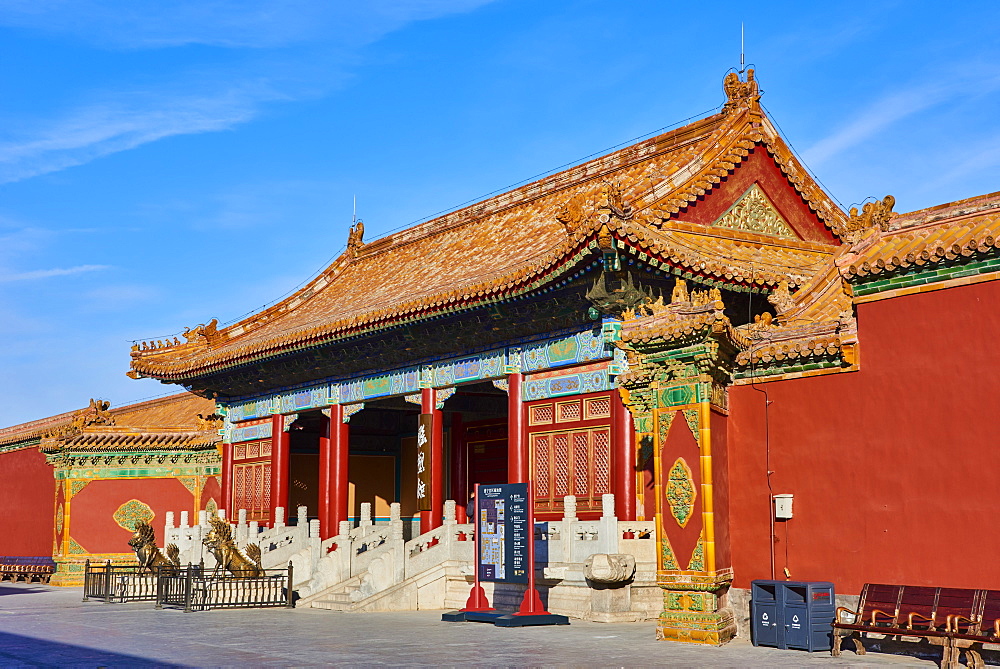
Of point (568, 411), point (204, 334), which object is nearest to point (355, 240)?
point (204, 334)

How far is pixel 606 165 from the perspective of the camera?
23.3 m

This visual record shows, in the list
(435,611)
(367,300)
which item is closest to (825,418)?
(435,611)

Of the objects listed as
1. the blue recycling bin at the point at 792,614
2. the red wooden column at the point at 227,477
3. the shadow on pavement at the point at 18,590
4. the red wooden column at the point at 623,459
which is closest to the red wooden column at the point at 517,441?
the red wooden column at the point at 623,459

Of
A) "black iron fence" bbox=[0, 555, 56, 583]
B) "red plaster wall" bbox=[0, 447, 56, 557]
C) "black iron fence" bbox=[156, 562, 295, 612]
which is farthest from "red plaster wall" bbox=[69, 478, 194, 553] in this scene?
"black iron fence" bbox=[156, 562, 295, 612]

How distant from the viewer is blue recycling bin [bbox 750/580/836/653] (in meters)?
12.1

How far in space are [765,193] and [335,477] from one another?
1113 centimetres

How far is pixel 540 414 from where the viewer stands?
777 inches

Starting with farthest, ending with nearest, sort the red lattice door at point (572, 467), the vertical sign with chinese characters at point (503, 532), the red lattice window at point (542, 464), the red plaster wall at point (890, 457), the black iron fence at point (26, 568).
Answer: the black iron fence at point (26, 568) < the red lattice window at point (542, 464) < the red lattice door at point (572, 467) < the vertical sign with chinese characters at point (503, 532) < the red plaster wall at point (890, 457)

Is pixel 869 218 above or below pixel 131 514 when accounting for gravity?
above

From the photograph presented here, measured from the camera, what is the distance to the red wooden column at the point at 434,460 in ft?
72.3

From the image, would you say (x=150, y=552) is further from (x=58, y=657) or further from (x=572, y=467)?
(x=58, y=657)

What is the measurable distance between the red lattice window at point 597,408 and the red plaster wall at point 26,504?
63.3 ft

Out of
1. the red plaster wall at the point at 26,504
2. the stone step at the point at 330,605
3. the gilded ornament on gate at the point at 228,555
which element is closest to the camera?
the stone step at the point at 330,605

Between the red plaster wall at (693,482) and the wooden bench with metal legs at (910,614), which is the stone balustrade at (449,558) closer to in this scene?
the red plaster wall at (693,482)
